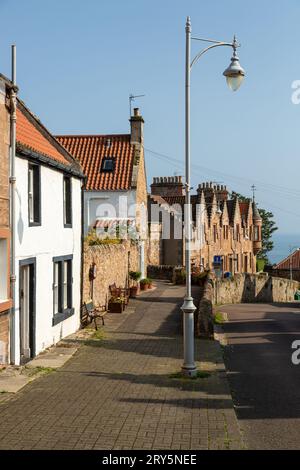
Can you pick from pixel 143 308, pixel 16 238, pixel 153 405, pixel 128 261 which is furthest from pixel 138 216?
pixel 153 405

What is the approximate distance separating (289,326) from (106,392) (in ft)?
49.9

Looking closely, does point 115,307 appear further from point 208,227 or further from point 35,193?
point 208,227

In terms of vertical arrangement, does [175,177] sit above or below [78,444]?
above

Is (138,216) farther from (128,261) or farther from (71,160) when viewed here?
(71,160)

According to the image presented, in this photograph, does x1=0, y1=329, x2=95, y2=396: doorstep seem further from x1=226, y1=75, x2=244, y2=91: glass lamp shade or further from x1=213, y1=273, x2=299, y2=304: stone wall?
x1=213, y1=273, x2=299, y2=304: stone wall

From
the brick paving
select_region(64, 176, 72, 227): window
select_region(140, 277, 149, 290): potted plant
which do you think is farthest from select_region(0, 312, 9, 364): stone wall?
select_region(140, 277, 149, 290): potted plant

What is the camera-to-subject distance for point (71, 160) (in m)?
19.3

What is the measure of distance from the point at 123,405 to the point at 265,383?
155 inches

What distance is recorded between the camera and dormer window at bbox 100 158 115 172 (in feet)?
112

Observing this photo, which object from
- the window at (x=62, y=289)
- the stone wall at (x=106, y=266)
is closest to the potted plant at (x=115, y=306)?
the stone wall at (x=106, y=266)

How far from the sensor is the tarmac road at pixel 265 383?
8.89 metres

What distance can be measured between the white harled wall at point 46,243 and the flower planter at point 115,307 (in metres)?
4.97

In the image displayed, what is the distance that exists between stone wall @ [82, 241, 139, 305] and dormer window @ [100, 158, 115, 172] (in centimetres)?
525

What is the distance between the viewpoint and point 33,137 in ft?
53.7
